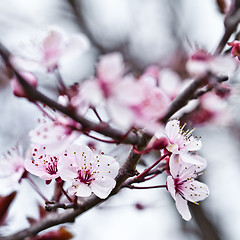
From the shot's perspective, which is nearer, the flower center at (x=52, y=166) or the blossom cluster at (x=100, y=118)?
the blossom cluster at (x=100, y=118)

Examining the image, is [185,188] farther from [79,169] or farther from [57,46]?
[57,46]

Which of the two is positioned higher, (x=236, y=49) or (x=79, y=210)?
(x=236, y=49)

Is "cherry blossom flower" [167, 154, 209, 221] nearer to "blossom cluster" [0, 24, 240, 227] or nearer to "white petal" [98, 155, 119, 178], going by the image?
"blossom cluster" [0, 24, 240, 227]

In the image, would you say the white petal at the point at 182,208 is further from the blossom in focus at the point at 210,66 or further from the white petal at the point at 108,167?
the blossom in focus at the point at 210,66

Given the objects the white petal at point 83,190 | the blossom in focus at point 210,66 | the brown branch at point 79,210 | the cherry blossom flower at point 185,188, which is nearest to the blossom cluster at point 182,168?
the cherry blossom flower at point 185,188

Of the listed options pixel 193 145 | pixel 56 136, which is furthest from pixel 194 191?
pixel 56 136
